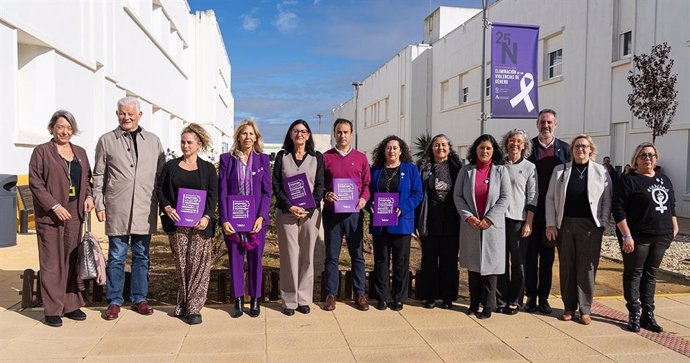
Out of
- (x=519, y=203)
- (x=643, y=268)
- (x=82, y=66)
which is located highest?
(x=82, y=66)

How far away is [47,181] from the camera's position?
15.9 ft

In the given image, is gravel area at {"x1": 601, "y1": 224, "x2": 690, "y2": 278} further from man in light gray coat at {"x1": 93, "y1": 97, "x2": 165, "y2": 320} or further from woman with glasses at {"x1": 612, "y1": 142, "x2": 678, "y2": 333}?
man in light gray coat at {"x1": 93, "y1": 97, "x2": 165, "y2": 320}

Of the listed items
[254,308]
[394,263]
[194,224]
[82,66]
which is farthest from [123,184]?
[82,66]

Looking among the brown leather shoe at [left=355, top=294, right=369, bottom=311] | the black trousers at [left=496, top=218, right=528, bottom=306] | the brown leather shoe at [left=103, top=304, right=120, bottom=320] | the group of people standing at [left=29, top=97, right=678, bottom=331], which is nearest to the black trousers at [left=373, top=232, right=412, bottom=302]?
the group of people standing at [left=29, top=97, right=678, bottom=331]

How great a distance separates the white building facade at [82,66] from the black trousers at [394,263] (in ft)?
19.3

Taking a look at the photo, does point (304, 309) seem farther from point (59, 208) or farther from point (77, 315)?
point (59, 208)

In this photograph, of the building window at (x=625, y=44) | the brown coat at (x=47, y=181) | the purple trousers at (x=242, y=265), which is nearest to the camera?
the brown coat at (x=47, y=181)

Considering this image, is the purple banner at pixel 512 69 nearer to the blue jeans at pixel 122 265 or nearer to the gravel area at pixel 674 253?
the gravel area at pixel 674 253

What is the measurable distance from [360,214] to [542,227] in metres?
1.89

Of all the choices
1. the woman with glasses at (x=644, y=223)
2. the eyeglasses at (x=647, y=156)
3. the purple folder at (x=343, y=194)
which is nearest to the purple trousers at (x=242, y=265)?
the purple folder at (x=343, y=194)

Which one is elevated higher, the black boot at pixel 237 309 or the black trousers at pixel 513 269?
the black trousers at pixel 513 269

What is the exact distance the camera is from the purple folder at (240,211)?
5102mm

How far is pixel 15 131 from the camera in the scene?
32.7 ft

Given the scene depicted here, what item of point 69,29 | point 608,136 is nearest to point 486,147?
point 69,29
